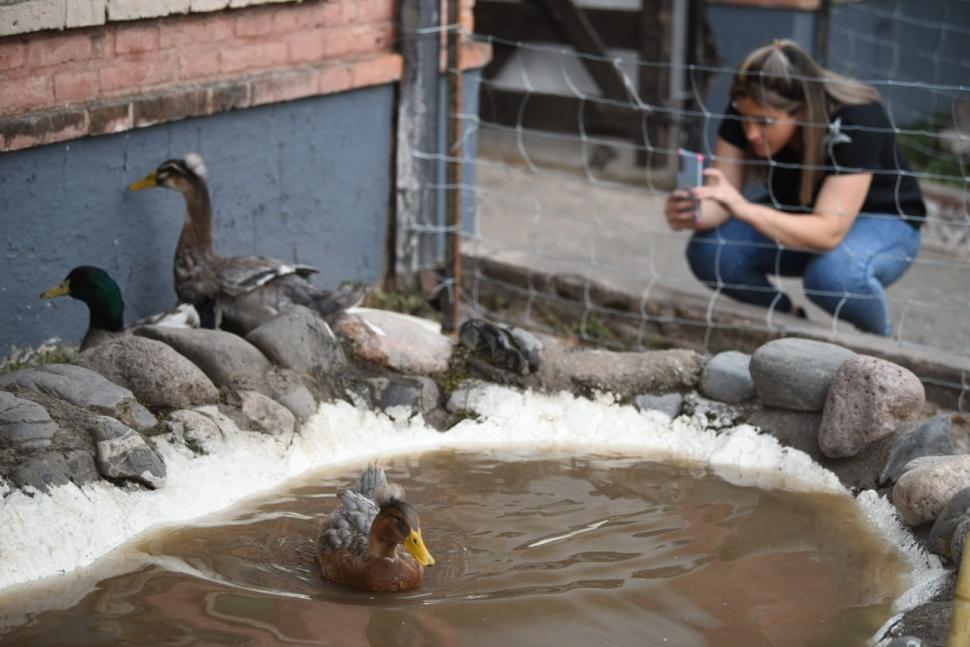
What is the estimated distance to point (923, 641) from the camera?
3.56m

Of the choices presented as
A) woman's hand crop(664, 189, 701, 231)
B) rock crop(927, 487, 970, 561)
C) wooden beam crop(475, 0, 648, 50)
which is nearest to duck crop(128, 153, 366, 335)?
woman's hand crop(664, 189, 701, 231)

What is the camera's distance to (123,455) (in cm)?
432

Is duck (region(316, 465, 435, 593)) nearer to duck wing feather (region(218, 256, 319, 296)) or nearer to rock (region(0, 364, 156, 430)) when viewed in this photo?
rock (region(0, 364, 156, 430))

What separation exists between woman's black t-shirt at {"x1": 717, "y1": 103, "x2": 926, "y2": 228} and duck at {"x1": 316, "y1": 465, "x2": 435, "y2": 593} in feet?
9.36

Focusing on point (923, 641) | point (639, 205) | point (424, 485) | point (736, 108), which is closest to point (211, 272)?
point (424, 485)

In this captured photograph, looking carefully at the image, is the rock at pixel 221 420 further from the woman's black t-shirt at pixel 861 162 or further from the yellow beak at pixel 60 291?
the woman's black t-shirt at pixel 861 162

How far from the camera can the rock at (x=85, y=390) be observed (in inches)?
177

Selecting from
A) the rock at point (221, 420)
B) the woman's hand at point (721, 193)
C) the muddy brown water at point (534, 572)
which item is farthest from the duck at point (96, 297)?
the woman's hand at point (721, 193)

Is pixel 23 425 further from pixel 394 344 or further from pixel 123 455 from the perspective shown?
pixel 394 344

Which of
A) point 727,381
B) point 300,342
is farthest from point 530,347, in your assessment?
point 300,342

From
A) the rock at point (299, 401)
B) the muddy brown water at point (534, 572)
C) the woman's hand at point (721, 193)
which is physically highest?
the woman's hand at point (721, 193)

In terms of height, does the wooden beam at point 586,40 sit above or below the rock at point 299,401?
above

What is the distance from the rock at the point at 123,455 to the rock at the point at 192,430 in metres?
0.19

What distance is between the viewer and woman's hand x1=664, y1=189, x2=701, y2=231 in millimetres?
6195
